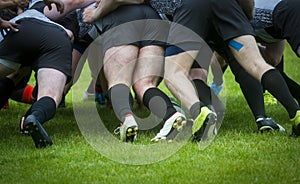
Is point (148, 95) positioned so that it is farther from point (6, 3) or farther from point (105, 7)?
point (6, 3)

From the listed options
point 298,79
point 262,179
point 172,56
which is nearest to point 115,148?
point 172,56

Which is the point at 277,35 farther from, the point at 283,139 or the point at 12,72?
the point at 12,72

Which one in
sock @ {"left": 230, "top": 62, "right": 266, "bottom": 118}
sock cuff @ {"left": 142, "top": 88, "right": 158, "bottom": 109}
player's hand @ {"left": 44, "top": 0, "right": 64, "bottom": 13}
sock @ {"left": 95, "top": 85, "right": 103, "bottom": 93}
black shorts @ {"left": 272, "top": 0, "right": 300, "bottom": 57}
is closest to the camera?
sock cuff @ {"left": 142, "top": 88, "right": 158, "bottom": 109}

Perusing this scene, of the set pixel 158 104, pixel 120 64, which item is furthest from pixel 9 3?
pixel 158 104

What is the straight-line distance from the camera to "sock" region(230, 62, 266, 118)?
227 inches

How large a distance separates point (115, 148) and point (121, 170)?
57 cm

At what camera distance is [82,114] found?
6.90 meters

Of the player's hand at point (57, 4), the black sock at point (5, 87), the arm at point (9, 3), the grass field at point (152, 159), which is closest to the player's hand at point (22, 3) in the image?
the arm at point (9, 3)

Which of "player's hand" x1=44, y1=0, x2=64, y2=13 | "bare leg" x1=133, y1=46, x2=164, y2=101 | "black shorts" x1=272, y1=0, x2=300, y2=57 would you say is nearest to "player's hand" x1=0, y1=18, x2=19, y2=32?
"player's hand" x1=44, y1=0, x2=64, y2=13

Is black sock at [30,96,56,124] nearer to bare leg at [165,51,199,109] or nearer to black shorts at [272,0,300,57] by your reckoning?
bare leg at [165,51,199,109]

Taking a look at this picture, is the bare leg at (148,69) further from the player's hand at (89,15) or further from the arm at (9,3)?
the arm at (9,3)

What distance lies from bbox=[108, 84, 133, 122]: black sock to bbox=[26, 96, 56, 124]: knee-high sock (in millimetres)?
468

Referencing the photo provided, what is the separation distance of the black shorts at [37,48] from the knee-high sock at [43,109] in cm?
29

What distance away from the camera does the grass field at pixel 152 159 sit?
13.8 feet
